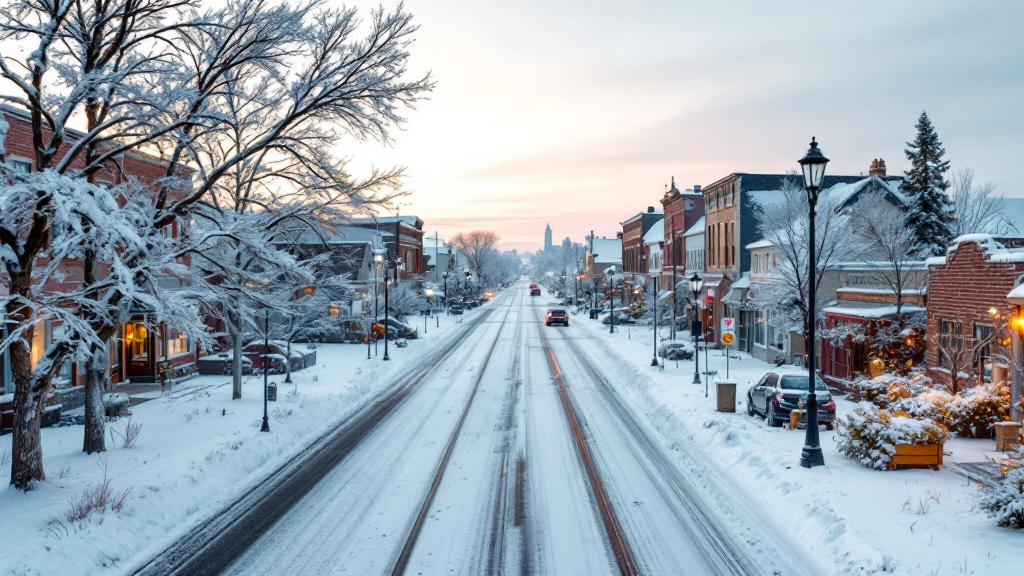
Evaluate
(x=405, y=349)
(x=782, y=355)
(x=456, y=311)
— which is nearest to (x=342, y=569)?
(x=782, y=355)

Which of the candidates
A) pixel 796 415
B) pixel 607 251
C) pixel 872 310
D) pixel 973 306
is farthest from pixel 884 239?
pixel 607 251

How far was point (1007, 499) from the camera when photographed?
9.33 metres

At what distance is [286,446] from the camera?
52.7 feet

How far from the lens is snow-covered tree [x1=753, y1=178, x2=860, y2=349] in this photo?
2592cm

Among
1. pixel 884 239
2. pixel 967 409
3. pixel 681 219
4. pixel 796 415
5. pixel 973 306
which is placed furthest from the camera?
pixel 681 219

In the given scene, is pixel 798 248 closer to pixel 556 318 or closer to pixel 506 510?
pixel 506 510

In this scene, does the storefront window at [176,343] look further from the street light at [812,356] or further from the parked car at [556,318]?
the parked car at [556,318]

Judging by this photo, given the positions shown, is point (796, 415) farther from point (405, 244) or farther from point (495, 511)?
point (405, 244)

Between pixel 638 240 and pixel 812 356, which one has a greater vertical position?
pixel 638 240

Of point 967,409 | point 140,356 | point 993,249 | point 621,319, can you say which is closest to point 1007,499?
point 967,409

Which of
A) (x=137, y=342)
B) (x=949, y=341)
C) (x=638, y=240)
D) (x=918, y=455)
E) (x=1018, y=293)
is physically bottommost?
(x=918, y=455)

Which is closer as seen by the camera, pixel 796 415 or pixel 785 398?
pixel 796 415

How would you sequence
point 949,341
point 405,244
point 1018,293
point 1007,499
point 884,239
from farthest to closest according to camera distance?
point 405,244
point 884,239
point 949,341
point 1018,293
point 1007,499

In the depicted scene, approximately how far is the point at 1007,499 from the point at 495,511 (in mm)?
7406
